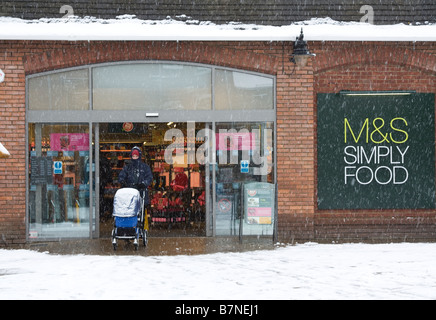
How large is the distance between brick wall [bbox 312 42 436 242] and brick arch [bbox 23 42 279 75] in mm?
1240

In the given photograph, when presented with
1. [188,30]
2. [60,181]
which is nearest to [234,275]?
[188,30]

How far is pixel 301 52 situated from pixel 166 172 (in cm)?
513

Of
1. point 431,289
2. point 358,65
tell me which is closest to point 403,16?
point 358,65

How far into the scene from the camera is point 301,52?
13219 mm

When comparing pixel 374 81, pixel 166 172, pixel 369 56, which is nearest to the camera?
pixel 369 56

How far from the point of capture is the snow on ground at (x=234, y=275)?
8.50 m

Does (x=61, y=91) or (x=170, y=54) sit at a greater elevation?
(x=170, y=54)

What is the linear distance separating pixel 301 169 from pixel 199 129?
242 cm

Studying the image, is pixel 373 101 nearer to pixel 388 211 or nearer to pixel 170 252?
pixel 388 211

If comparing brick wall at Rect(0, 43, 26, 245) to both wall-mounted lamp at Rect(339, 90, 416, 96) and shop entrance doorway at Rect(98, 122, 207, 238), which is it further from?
wall-mounted lamp at Rect(339, 90, 416, 96)

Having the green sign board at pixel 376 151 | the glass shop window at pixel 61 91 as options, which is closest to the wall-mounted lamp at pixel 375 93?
the green sign board at pixel 376 151

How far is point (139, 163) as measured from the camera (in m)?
13.5

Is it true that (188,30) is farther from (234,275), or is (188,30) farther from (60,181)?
(234,275)

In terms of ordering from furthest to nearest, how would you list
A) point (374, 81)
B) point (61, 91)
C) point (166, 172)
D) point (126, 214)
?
point (166, 172) < point (374, 81) < point (61, 91) < point (126, 214)
